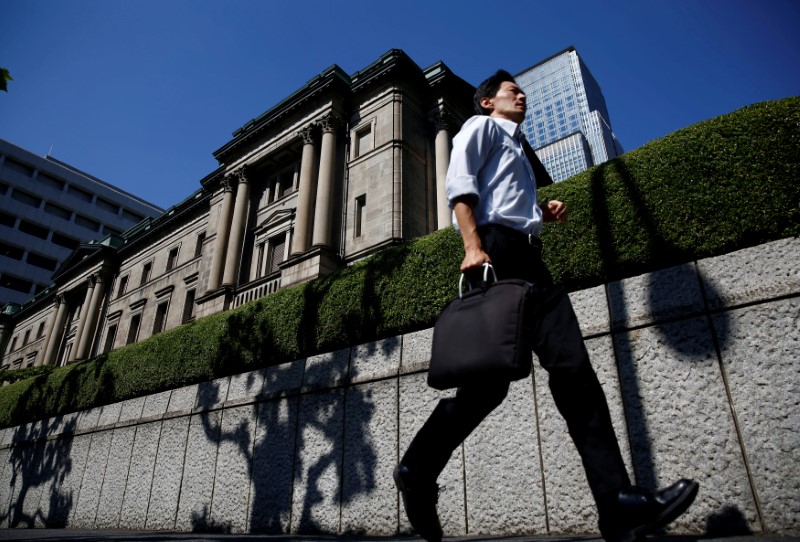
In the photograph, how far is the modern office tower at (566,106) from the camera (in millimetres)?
127250

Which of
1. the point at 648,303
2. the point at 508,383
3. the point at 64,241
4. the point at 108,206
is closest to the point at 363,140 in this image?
the point at 648,303

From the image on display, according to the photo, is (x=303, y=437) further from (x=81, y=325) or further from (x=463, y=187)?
(x=81, y=325)

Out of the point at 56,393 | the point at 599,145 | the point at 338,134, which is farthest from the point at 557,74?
the point at 56,393

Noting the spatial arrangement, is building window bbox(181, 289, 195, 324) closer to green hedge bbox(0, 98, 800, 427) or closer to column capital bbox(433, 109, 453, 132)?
column capital bbox(433, 109, 453, 132)

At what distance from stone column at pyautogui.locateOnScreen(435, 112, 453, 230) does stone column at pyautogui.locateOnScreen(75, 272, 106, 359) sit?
98.5 ft

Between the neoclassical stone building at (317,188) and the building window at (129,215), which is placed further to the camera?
the building window at (129,215)

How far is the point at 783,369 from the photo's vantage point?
3752 millimetres

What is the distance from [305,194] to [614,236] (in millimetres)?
18439

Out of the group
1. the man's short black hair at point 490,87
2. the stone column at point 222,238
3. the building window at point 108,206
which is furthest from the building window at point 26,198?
the man's short black hair at point 490,87

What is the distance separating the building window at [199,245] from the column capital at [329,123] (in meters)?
12.7

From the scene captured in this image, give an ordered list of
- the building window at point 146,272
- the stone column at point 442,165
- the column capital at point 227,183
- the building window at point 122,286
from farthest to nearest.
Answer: the building window at point 122,286
the building window at point 146,272
the column capital at point 227,183
the stone column at point 442,165

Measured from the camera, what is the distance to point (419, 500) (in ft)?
7.83

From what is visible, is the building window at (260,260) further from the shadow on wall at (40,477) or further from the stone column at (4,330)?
the stone column at (4,330)

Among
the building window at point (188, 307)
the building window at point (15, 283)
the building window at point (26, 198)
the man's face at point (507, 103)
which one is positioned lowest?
the man's face at point (507, 103)
